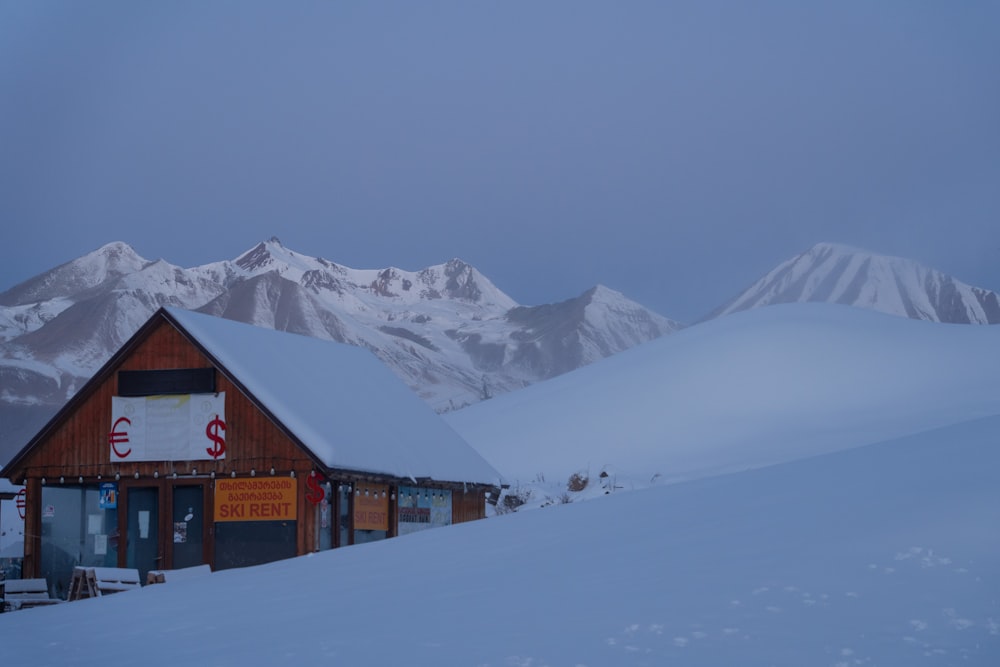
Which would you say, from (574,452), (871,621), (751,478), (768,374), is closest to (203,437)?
(751,478)

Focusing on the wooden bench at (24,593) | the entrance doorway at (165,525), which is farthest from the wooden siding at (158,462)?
the wooden bench at (24,593)

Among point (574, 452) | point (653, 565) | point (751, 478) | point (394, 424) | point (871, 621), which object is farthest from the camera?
point (574, 452)

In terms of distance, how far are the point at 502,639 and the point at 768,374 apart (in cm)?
4994

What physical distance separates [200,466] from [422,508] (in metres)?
5.89

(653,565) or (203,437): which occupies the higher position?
(203,437)

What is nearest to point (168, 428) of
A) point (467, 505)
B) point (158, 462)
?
point (158, 462)

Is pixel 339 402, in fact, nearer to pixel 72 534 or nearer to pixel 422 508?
pixel 422 508

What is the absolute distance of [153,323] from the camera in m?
26.4

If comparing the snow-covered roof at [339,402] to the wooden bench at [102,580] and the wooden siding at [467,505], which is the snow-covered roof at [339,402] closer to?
the wooden siding at [467,505]

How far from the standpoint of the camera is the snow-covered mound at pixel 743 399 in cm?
4675

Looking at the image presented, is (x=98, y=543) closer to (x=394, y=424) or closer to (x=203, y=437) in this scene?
(x=203, y=437)

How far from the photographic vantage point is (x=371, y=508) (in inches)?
1051

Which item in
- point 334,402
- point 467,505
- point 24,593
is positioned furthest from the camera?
point 467,505

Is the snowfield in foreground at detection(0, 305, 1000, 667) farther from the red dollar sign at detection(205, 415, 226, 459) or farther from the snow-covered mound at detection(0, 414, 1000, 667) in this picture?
the red dollar sign at detection(205, 415, 226, 459)
